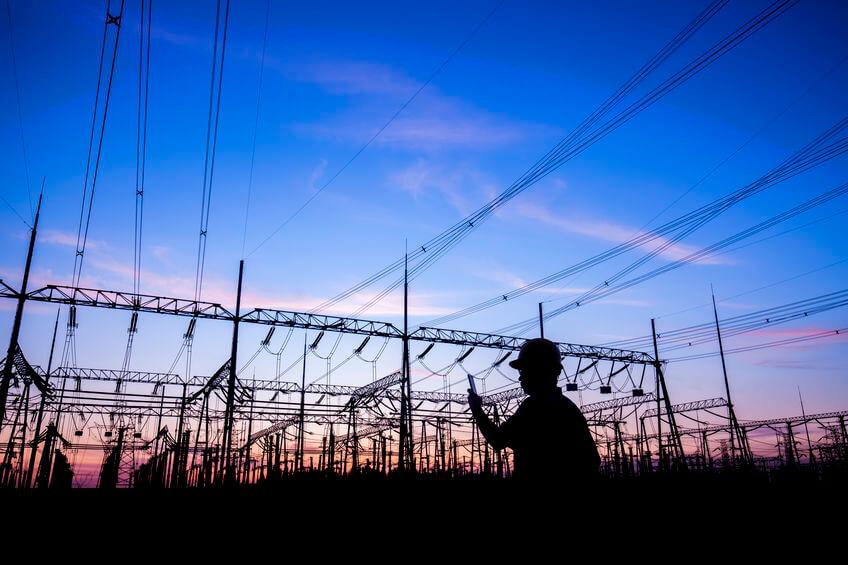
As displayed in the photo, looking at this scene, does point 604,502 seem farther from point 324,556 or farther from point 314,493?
point 314,493

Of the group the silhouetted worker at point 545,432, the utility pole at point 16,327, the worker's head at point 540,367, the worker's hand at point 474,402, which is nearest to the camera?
the silhouetted worker at point 545,432

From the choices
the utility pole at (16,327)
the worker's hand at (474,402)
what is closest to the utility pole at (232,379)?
the utility pole at (16,327)

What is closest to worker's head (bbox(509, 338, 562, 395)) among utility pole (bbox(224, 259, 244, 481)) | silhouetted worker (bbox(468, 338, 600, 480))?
silhouetted worker (bbox(468, 338, 600, 480))

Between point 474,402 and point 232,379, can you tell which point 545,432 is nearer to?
point 474,402

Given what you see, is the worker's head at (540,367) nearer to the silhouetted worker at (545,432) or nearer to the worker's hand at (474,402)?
the silhouetted worker at (545,432)

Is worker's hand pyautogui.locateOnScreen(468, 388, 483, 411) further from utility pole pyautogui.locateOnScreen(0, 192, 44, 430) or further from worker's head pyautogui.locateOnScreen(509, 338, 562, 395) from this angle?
utility pole pyautogui.locateOnScreen(0, 192, 44, 430)

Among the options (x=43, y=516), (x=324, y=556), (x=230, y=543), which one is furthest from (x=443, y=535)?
(x=43, y=516)

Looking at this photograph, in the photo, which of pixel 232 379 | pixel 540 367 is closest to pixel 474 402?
pixel 540 367

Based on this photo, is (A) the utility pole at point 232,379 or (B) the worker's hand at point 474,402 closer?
(B) the worker's hand at point 474,402

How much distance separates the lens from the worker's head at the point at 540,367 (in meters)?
3.24

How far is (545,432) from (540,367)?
1.28 feet

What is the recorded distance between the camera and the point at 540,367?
3.24 m

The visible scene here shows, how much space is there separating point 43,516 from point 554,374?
881 centimetres

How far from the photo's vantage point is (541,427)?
3.10 meters
